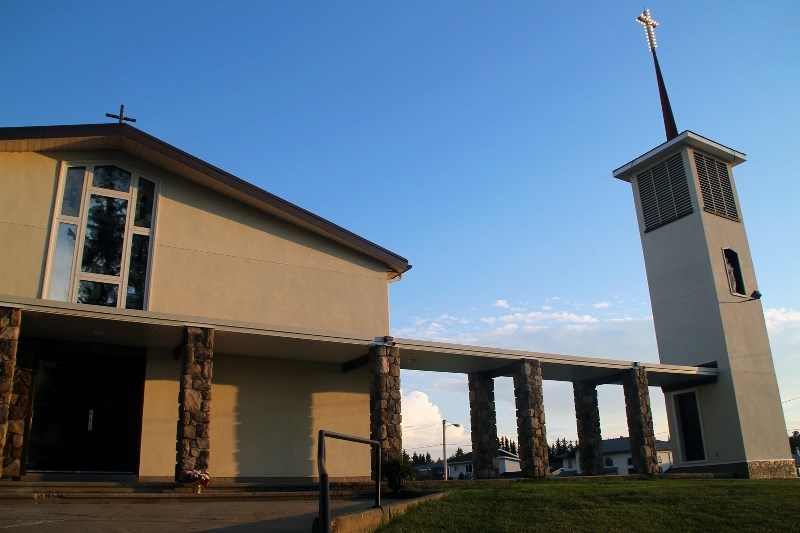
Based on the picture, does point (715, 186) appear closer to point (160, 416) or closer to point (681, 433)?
point (681, 433)

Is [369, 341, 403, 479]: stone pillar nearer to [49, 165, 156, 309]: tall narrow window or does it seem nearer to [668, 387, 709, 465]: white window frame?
[49, 165, 156, 309]: tall narrow window

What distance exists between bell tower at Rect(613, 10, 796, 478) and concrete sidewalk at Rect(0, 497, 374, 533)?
15695mm

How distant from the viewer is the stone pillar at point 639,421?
1836cm

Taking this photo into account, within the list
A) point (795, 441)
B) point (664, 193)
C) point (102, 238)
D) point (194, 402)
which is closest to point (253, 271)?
point (102, 238)

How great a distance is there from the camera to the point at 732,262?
22.1m

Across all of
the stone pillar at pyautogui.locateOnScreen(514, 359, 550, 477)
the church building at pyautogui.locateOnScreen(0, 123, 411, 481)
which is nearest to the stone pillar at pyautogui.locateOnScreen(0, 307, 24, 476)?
the church building at pyautogui.locateOnScreen(0, 123, 411, 481)

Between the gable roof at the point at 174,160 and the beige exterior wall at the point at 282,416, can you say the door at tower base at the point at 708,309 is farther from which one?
the beige exterior wall at the point at 282,416

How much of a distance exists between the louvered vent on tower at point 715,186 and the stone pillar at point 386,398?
12996 mm

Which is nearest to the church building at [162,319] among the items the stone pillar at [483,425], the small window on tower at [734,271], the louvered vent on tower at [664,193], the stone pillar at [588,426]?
the stone pillar at [483,425]

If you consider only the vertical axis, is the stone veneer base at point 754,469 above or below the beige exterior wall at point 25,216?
below

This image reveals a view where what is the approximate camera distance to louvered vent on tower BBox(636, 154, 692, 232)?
22.4 meters

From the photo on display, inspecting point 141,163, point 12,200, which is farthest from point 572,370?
point 12,200

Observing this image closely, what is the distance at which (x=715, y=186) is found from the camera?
22.8 metres

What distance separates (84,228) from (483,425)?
10508 millimetres
